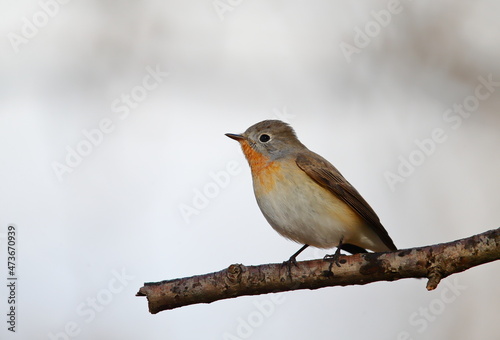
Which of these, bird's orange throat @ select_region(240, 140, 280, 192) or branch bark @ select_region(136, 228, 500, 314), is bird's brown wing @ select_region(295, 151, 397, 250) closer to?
bird's orange throat @ select_region(240, 140, 280, 192)

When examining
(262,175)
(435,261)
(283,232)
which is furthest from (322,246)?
(435,261)

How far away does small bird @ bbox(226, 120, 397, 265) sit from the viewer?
474 cm

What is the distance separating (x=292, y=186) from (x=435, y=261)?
5.05 ft

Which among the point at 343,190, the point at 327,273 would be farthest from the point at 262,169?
the point at 327,273

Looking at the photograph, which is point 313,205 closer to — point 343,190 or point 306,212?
point 306,212

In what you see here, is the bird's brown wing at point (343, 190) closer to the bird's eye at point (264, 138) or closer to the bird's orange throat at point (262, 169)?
the bird's orange throat at point (262, 169)

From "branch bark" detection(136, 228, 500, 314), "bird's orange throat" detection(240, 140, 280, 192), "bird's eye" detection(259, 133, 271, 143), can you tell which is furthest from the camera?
"bird's eye" detection(259, 133, 271, 143)

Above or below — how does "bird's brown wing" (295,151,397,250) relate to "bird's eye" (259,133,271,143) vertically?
below

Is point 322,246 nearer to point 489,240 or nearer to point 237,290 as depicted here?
point 237,290

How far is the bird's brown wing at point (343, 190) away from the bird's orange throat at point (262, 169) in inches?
10.1

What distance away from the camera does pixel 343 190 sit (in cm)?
495

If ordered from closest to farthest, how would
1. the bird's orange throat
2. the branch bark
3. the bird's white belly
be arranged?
the branch bark < the bird's white belly < the bird's orange throat

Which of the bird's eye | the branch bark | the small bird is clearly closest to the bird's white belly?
the small bird

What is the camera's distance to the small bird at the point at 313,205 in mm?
4742
